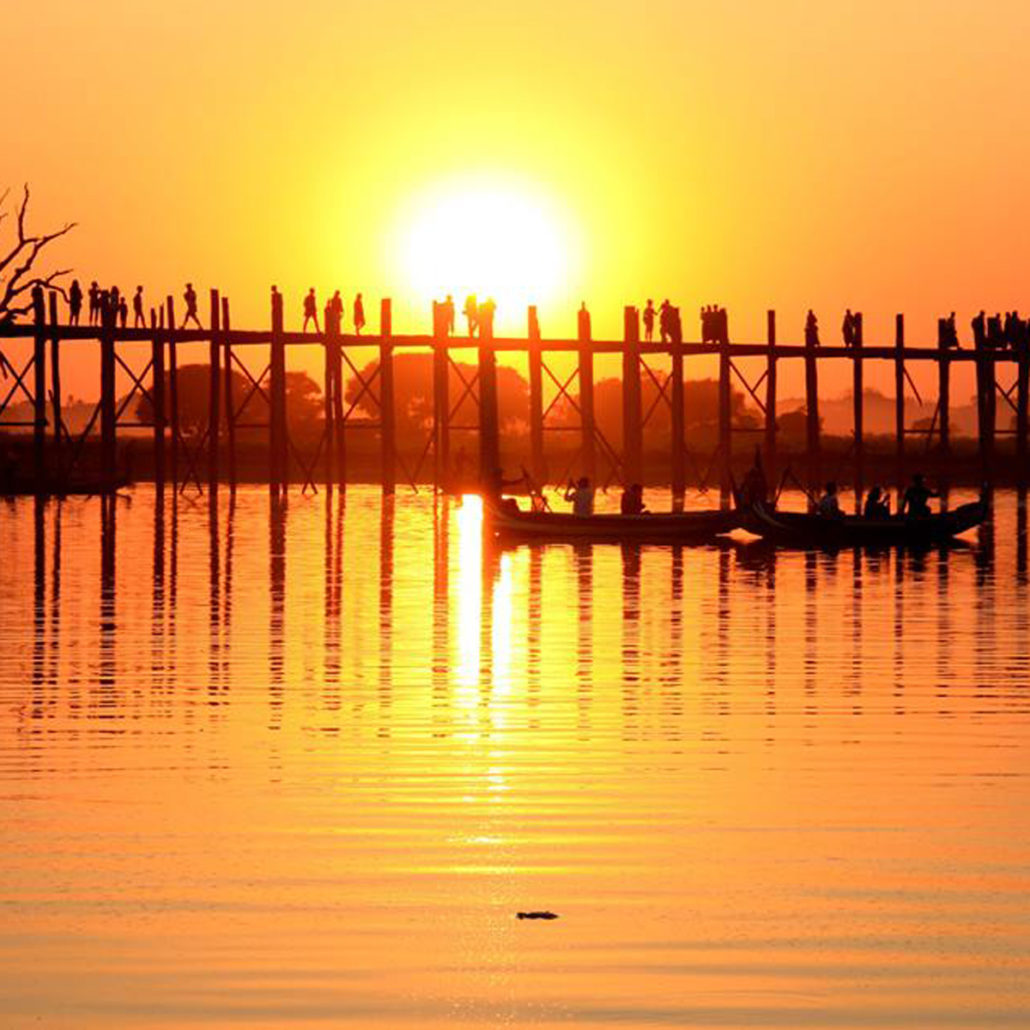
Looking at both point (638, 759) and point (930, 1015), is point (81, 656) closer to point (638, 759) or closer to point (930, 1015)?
point (638, 759)

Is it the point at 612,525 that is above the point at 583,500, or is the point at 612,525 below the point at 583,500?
below

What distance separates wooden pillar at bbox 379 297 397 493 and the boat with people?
21867 millimetres

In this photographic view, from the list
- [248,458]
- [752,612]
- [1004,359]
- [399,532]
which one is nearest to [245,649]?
[752,612]

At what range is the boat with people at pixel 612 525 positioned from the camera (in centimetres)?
4419

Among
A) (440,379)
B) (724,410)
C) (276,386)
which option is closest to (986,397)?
(724,410)

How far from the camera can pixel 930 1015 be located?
8875 mm

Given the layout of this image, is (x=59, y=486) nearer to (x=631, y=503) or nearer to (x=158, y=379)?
(x=158, y=379)

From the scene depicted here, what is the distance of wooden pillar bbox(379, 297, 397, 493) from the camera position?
224ft

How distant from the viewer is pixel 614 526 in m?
44.3

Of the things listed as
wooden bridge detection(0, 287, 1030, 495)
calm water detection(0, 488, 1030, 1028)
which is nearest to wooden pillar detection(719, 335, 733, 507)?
wooden bridge detection(0, 287, 1030, 495)

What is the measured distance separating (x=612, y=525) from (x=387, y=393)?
2606 cm

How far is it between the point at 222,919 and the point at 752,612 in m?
18.0

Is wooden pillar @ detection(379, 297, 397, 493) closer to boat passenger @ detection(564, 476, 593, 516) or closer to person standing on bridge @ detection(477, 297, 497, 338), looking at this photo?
person standing on bridge @ detection(477, 297, 497, 338)

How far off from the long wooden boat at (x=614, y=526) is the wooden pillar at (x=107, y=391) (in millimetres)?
19783
